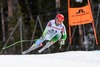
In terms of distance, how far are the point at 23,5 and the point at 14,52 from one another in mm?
5900

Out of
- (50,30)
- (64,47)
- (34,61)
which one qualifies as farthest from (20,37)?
(34,61)

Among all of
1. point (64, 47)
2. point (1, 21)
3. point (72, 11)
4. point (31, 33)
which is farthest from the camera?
point (1, 21)

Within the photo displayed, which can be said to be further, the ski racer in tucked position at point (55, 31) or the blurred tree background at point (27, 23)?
the blurred tree background at point (27, 23)

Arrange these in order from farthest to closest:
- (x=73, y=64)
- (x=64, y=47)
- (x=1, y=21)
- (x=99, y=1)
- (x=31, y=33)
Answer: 1. (x=1, y=21)
2. (x=99, y=1)
3. (x=31, y=33)
4. (x=64, y=47)
5. (x=73, y=64)

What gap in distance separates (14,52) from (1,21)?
194 inches

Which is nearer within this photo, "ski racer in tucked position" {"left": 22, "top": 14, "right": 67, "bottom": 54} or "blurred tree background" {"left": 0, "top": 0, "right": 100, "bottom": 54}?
"ski racer in tucked position" {"left": 22, "top": 14, "right": 67, "bottom": 54}

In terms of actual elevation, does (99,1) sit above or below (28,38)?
above

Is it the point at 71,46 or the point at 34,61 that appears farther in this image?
the point at 71,46

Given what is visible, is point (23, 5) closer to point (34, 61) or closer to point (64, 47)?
point (64, 47)

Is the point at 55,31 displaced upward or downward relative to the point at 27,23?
upward

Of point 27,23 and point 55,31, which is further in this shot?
point 27,23

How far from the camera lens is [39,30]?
52.4 ft

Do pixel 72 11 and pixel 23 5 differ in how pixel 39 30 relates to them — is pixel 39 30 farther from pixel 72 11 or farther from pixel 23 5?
pixel 23 5

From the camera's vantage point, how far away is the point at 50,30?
39.4 ft
